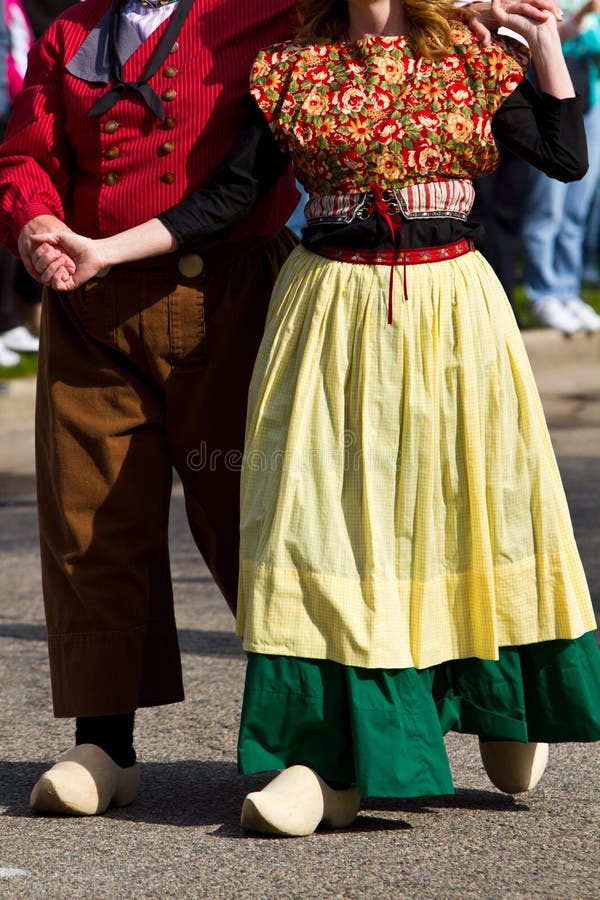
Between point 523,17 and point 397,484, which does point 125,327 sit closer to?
point 397,484

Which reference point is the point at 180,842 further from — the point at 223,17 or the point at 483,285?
the point at 223,17

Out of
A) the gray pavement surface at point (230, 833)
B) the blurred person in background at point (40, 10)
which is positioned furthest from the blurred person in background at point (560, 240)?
the gray pavement surface at point (230, 833)

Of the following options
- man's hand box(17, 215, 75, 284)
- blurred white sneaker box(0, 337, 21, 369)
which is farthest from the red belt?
blurred white sneaker box(0, 337, 21, 369)

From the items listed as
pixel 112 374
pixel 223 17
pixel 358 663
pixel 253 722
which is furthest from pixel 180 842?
pixel 223 17

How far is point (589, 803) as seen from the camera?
132 inches

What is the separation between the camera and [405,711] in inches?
124

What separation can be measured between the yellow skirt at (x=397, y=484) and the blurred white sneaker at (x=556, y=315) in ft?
22.2

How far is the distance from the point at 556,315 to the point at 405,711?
710 cm

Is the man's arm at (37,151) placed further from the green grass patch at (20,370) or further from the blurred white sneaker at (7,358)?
the blurred white sneaker at (7,358)

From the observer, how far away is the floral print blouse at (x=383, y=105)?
3174mm

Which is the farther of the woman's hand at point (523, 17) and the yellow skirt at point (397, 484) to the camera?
the woman's hand at point (523, 17)

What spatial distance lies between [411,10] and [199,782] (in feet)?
5.39

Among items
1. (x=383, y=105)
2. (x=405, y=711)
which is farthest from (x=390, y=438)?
(x=383, y=105)

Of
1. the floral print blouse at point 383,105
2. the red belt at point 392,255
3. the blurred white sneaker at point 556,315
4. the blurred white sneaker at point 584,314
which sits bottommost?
the blurred white sneaker at point 584,314
